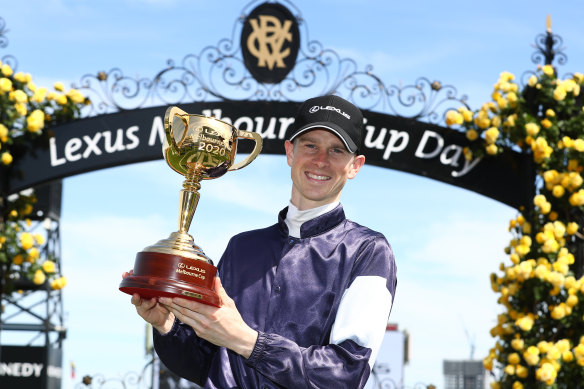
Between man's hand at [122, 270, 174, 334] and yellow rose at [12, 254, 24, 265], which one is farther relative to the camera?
yellow rose at [12, 254, 24, 265]

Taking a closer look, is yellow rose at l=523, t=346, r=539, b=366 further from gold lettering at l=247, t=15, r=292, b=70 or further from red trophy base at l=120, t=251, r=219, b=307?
red trophy base at l=120, t=251, r=219, b=307

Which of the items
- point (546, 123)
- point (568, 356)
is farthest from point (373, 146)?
point (568, 356)

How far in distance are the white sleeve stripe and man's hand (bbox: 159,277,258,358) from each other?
0.28 meters

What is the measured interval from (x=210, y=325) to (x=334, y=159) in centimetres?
72

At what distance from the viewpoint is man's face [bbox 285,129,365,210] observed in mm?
2635

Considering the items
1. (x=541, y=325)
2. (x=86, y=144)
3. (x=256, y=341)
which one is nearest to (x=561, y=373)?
(x=541, y=325)

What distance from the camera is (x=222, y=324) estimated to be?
223 cm

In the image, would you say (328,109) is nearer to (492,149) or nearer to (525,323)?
(525,323)

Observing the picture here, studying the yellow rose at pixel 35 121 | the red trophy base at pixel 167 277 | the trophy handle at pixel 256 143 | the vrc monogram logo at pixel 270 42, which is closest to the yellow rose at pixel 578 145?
the vrc monogram logo at pixel 270 42

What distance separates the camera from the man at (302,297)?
2303mm

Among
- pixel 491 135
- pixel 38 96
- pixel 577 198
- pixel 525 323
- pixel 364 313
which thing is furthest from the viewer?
pixel 38 96

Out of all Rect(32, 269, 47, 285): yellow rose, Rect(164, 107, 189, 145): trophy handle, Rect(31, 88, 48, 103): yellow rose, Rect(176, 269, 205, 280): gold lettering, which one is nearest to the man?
Rect(176, 269, 205, 280): gold lettering

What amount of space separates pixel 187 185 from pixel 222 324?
72cm

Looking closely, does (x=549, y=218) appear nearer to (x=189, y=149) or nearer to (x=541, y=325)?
(x=541, y=325)
